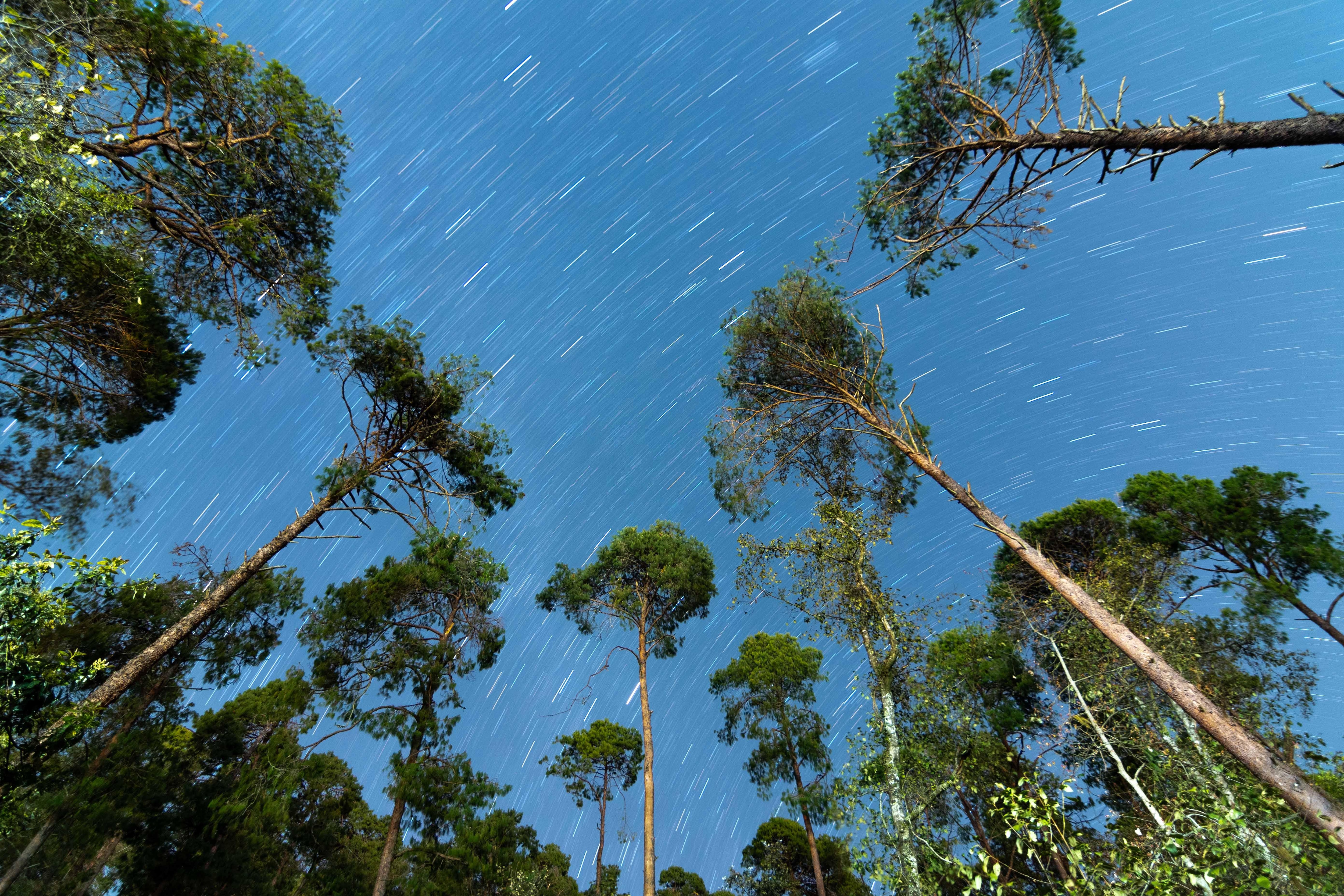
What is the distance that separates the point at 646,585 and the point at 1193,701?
12975 mm

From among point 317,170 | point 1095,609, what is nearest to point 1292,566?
point 1095,609

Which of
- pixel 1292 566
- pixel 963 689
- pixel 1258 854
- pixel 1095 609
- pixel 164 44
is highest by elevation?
pixel 164 44

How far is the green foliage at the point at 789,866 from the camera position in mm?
18094

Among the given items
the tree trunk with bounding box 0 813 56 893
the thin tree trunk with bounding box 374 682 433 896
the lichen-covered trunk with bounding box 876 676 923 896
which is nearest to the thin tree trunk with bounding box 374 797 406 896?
the thin tree trunk with bounding box 374 682 433 896

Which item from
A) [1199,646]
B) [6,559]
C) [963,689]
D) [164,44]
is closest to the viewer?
[6,559]

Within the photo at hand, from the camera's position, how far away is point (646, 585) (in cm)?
1612

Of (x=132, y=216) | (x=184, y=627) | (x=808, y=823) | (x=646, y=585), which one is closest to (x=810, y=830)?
(x=808, y=823)

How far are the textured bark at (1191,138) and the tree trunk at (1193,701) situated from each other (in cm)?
12

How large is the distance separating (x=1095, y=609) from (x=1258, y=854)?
2300 millimetres

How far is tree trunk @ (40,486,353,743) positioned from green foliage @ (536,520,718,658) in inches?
328

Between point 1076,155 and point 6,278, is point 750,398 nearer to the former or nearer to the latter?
point 1076,155

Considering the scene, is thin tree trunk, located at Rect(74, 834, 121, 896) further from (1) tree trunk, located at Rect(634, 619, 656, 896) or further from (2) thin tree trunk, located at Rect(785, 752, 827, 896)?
(2) thin tree trunk, located at Rect(785, 752, 827, 896)

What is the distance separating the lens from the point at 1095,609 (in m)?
5.89

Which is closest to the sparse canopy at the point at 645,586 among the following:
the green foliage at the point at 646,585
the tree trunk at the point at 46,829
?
the green foliage at the point at 646,585
